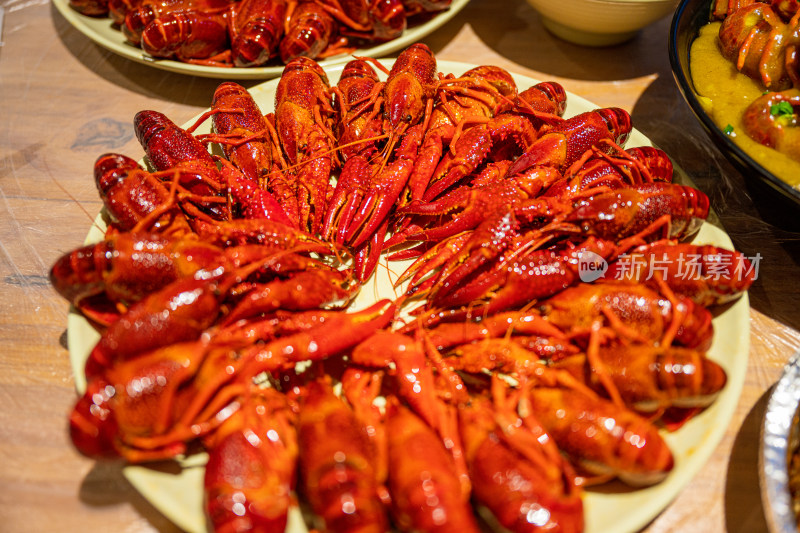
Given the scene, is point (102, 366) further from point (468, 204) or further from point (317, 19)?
point (317, 19)

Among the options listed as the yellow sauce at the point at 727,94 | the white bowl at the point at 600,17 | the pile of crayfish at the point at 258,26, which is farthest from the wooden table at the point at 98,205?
the yellow sauce at the point at 727,94

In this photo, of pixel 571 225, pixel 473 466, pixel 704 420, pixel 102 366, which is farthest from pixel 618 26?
pixel 102 366

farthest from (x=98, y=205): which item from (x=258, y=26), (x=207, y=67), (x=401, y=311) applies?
(x=401, y=311)

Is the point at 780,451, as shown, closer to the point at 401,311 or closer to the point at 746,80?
the point at 401,311

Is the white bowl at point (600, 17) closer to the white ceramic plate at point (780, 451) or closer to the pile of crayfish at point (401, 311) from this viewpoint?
the pile of crayfish at point (401, 311)

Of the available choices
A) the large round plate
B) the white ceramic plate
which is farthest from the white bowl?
the white ceramic plate
